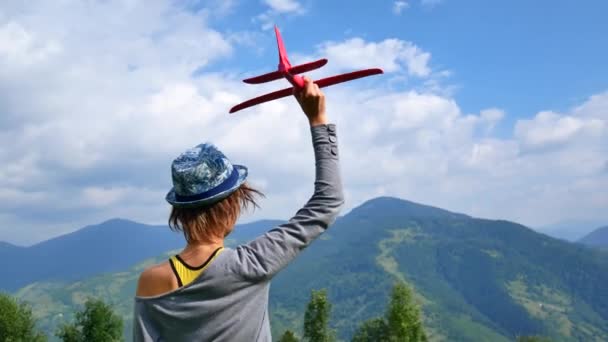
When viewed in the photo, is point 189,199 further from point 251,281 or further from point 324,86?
point 324,86

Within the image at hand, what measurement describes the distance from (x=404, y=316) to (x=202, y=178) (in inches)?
2062

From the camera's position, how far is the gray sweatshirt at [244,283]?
287cm

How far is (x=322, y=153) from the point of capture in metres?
3.01

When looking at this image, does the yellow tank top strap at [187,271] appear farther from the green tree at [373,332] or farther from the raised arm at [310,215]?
the green tree at [373,332]

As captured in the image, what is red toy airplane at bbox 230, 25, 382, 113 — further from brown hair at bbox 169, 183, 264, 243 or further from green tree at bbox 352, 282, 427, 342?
green tree at bbox 352, 282, 427, 342

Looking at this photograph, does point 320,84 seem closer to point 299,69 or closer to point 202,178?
point 299,69

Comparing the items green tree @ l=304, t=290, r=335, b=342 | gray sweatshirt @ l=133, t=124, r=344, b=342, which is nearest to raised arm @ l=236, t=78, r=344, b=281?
gray sweatshirt @ l=133, t=124, r=344, b=342

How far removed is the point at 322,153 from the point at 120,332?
54183 mm

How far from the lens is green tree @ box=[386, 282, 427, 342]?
172 feet

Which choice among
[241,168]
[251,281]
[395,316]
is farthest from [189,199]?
[395,316]

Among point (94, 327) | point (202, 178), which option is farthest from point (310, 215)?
point (94, 327)

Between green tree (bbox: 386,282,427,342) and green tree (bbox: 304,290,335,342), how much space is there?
21.4 feet

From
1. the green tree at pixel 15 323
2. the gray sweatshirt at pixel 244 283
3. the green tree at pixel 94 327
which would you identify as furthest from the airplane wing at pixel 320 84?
the green tree at pixel 94 327

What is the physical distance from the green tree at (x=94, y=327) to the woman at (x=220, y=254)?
5213cm
